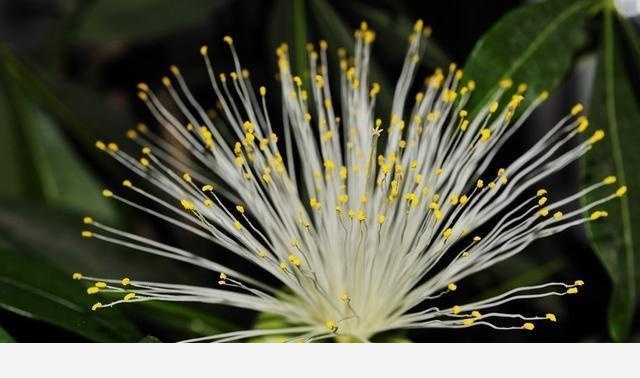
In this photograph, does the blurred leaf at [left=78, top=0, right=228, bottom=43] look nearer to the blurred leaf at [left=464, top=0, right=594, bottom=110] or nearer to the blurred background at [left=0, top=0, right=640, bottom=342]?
the blurred background at [left=0, top=0, right=640, bottom=342]

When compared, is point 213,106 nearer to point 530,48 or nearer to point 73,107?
point 73,107

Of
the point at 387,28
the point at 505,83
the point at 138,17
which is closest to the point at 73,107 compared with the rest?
the point at 138,17

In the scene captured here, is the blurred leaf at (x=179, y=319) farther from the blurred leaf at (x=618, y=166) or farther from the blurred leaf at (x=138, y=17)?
the blurred leaf at (x=138, y=17)

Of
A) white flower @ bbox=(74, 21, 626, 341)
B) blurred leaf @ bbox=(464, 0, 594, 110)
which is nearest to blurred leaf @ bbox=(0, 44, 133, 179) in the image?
white flower @ bbox=(74, 21, 626, 341)

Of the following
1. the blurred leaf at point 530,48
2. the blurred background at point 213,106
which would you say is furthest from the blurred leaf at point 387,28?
the blurred leaf at point 530,48

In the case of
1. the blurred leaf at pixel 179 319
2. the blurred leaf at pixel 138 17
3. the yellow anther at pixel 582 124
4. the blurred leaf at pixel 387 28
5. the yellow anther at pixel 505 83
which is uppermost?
the blurred leaf at pixel 138 17

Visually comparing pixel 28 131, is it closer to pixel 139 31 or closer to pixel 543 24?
pixel 139 31
